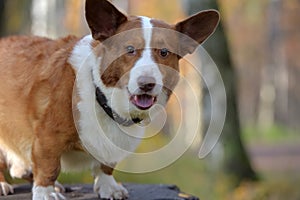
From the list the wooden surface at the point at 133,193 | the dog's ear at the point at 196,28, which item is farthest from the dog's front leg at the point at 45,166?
the dog's ear at the point at 196,28

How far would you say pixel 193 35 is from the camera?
16.4 feet

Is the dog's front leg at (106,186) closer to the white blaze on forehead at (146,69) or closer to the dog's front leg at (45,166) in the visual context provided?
the dog's front leg at (45,166)

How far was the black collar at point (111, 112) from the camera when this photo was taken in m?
4.84

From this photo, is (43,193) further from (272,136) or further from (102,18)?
(272,136)

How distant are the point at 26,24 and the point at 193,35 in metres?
9.50

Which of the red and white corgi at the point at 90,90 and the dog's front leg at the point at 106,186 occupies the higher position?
the red and white corgi at the point at 90,90

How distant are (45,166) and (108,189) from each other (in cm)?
60

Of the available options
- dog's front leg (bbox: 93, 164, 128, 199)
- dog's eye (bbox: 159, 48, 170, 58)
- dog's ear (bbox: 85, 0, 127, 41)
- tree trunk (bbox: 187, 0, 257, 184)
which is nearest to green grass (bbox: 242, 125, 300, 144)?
tree trunk (bbox: 187, 0, 257, 184)

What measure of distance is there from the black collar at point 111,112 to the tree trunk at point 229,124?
20.3 feet

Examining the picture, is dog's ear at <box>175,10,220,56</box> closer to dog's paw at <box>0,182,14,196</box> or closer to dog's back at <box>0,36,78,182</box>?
dog's back at <box>0,36,78,182</box>

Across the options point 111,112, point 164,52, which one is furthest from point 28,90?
point 164,52

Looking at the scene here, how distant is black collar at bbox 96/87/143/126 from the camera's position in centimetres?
484

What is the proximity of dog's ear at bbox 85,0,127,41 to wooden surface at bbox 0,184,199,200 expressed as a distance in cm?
130

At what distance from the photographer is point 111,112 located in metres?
4.89
